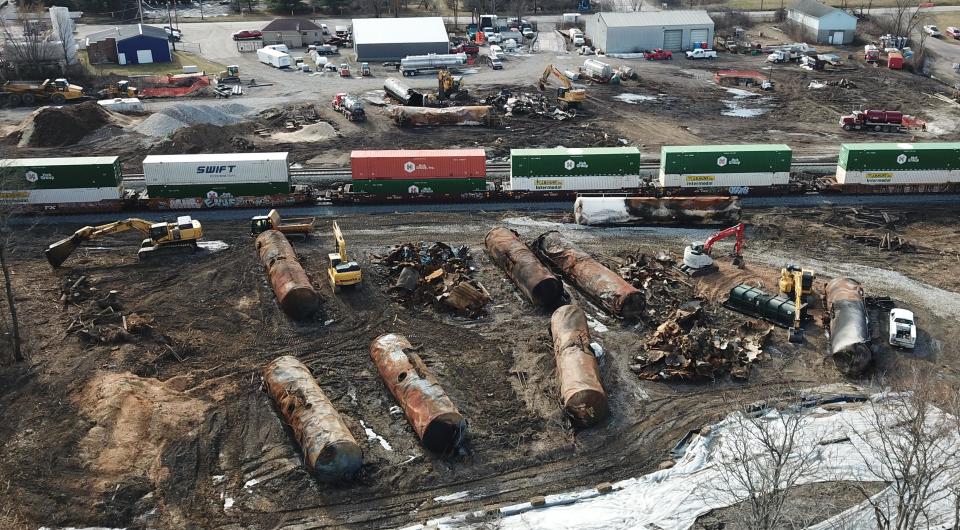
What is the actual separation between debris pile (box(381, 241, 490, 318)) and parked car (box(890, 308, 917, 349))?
57.2 feet

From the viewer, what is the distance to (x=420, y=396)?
99.3 feet

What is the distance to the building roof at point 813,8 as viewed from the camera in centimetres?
10168

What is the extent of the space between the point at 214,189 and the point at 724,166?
3149 centimetres

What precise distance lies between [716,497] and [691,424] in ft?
15.4

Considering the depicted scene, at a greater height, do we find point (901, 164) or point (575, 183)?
point (901, 164)

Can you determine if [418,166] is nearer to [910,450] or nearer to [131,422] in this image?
[131,422]

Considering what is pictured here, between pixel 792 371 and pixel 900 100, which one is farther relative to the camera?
pixel 900 100

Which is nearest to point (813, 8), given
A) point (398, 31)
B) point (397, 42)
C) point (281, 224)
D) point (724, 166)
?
point (398, 31)

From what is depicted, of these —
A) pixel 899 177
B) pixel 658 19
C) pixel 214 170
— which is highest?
pixel 658 19

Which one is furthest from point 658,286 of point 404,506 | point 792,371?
point 404,506

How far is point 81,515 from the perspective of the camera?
26.6 meters

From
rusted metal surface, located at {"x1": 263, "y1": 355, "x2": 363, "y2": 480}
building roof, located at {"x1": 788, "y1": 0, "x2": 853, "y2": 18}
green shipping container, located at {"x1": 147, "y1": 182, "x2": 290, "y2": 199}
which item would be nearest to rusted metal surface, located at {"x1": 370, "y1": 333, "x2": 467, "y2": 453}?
rusted metal surface, located at {"x1": 263, "y1": 355, "x2": 363, "y2": 480}

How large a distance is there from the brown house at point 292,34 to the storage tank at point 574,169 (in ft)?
185

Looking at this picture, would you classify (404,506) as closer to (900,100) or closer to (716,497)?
(716,497)
